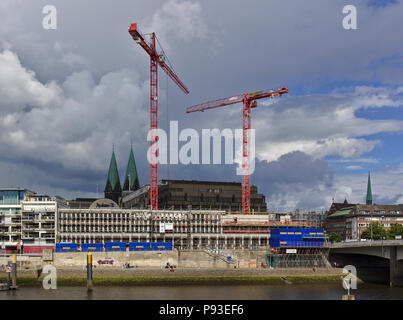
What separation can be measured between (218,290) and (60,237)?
203ft

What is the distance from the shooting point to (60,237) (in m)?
142

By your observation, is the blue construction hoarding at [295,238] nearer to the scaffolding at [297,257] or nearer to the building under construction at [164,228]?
the scaffolding at [297,257]

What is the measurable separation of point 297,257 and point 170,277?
32.9 m

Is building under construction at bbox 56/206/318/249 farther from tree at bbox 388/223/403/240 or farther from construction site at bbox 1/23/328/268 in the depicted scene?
tree at bbox 388/223/403/240

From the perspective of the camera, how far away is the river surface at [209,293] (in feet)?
276

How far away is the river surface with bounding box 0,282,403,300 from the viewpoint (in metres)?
84.0

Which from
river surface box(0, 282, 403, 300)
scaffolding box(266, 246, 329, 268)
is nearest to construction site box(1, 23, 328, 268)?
scaffolding box(266, 246, 329, 268)

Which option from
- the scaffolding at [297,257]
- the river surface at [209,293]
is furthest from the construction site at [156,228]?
the river surface at [209,293]

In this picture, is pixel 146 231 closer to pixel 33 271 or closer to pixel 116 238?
pixel 116 238

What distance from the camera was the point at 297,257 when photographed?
4902 inches

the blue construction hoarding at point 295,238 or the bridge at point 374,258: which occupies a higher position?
the blue construction hoarding at point 295,238

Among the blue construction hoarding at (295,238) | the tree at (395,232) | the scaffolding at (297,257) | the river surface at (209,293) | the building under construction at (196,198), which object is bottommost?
the river surface at (209,293)

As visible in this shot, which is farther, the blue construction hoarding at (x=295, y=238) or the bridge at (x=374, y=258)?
the blue construction hoarding at (x=295, y=238)

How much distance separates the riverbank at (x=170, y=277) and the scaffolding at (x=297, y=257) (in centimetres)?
1018
